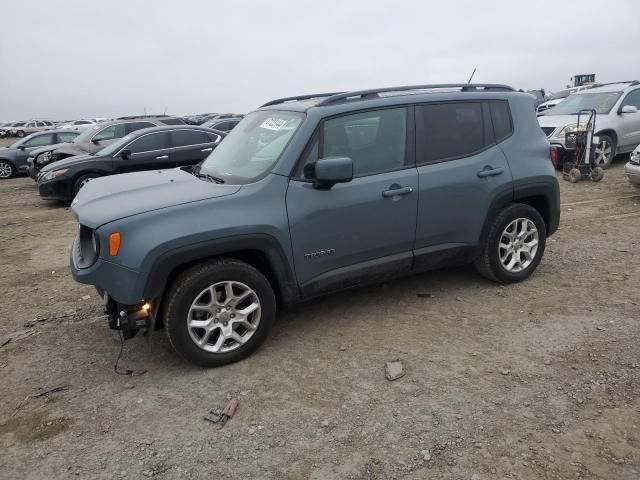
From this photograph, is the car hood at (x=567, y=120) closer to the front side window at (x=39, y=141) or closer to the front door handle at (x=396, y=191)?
the front door handle at (x=396, y=191)

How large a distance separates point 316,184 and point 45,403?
235 centimetres

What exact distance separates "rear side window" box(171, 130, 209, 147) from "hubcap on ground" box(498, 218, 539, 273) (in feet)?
24.7

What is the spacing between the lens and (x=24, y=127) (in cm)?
4650

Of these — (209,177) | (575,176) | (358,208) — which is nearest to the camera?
(358,208)

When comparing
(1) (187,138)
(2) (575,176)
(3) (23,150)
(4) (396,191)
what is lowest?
(2) (575,176)

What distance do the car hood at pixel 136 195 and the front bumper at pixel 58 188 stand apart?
630 cm

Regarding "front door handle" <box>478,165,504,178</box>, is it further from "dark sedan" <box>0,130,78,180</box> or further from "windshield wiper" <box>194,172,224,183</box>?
"dark sedan" <box>0,130,78,180</box>

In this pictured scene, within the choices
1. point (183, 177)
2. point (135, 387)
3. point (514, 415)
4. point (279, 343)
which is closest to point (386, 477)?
point (514, 415)

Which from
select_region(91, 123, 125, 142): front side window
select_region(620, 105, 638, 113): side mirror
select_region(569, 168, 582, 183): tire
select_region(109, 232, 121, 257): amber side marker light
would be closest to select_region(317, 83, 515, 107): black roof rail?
select_region(109, 232, 121, 257): amber side marker light

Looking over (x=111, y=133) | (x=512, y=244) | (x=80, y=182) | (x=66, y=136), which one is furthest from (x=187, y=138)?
(x=512, y=244)

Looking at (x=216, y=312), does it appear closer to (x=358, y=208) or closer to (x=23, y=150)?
(x=358, y=208)

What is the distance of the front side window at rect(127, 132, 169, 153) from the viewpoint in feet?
33.3

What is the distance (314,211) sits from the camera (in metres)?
3.74

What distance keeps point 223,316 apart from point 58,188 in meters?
7.89
